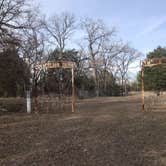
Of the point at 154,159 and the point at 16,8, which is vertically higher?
the point at 16,8

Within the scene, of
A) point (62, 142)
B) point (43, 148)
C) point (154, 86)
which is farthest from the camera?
point (154, 86)

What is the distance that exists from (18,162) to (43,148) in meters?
Answer: 1.55

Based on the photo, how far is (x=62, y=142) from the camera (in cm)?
971

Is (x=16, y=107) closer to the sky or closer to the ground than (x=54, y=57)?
closer to the ground

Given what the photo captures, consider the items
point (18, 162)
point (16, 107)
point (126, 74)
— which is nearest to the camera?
point (18, 162)

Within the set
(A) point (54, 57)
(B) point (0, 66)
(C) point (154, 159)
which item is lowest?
(C) point (154, 159)

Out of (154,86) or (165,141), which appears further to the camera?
(154,86)

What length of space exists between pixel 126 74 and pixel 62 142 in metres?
67.7

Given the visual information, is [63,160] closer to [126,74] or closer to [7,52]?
[7,52]

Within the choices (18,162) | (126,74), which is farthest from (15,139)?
(126,74)

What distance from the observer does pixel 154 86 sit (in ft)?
193

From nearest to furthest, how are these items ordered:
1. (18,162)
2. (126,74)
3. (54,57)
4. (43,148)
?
1. (18,162)
2. (43,148)
3. (54,57)
4. (126,74)

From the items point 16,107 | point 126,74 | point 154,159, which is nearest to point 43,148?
point 154,159

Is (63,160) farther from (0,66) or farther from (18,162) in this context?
(0,66)
